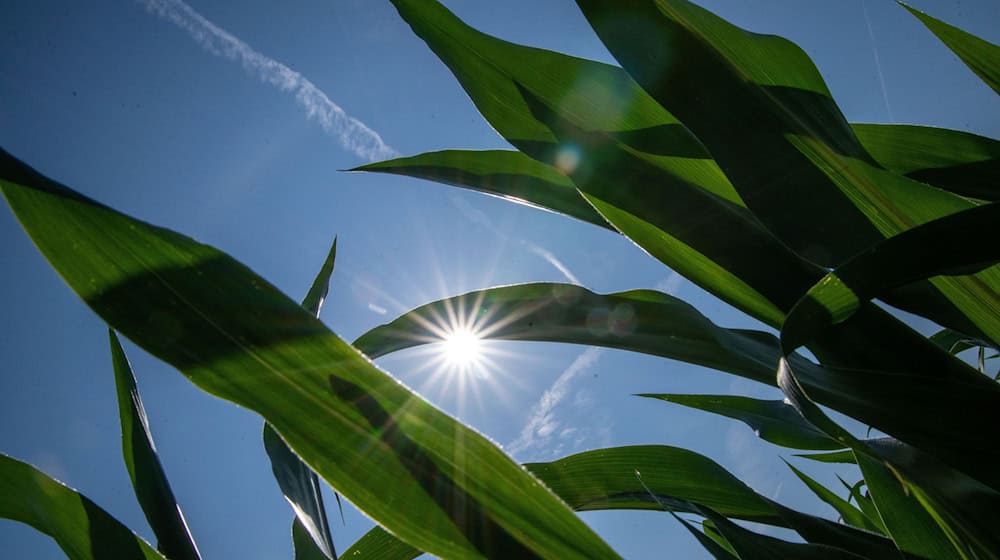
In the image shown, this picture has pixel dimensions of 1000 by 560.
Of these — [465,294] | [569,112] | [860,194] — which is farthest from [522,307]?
[860,194]

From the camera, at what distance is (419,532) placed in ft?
0.77

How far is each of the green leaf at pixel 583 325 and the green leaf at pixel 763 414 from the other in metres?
0.12

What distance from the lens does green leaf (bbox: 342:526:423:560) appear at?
44cm

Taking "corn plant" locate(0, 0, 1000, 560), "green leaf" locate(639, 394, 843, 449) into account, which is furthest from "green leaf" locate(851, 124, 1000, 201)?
"green leaf" locate(639, 394, 843, 449)

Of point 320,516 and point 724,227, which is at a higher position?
point 724,227

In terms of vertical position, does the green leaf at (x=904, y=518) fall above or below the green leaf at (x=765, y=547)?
above

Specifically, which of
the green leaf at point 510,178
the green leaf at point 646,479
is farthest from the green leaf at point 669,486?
the green leaf at point 510,178

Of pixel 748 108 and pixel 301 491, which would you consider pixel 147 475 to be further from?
pixel 748 108

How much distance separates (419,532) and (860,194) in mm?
395

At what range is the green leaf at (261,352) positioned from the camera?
0.69 ft

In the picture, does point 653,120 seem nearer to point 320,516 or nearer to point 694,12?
point 694,12

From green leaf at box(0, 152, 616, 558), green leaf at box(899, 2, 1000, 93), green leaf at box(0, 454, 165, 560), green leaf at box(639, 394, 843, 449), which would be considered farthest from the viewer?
green leaf at box(639, 394, 843, 449)

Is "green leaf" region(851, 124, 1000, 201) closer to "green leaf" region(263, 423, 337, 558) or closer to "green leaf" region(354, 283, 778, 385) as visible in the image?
"green leaf" region(354, 283, 778, 385)

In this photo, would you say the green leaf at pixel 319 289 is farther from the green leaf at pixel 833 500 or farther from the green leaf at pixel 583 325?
the green leaf at pixel 833 500
